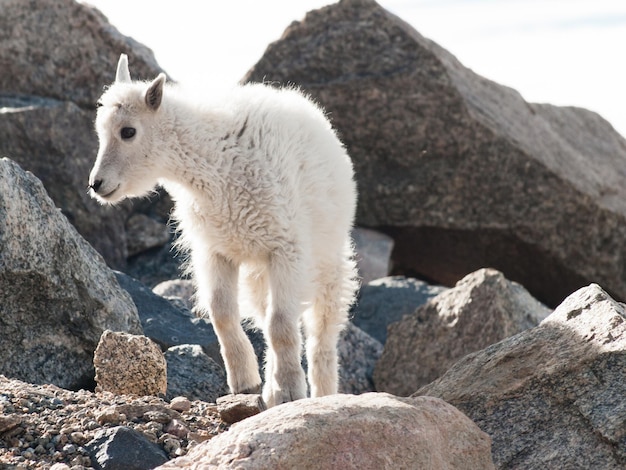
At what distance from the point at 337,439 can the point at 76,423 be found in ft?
5.25

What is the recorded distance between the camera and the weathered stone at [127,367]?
700 cm

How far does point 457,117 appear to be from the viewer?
1285 cm

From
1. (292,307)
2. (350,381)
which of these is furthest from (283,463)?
(350,381)

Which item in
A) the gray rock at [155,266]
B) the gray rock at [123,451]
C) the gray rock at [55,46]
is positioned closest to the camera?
the gray rock at [123,451]

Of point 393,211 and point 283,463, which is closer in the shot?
point 283,463

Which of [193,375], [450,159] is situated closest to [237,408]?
[193,375]

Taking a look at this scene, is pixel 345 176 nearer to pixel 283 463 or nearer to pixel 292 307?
pixel 292 307

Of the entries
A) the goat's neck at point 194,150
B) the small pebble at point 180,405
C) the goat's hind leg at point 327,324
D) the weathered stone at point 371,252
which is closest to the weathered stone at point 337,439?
the small pebble at point 180,405

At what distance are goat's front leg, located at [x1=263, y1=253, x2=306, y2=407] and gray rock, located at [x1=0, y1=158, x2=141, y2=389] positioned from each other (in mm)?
1262

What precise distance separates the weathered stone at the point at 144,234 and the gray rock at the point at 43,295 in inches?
195

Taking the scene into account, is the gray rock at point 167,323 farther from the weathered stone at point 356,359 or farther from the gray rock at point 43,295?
the weathered stone at point 356,359

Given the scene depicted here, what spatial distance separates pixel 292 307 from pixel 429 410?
2.39 meters

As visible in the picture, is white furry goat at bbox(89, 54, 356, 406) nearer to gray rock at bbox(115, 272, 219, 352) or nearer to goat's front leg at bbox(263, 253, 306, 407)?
goat's front leg at bbox(263, 253, 306, 407)

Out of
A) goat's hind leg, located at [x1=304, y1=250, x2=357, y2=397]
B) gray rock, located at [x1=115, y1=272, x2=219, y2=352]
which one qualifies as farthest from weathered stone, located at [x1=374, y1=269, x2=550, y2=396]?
gray rock, located at [x1=115, y1=272, x2=219, y2=352]
